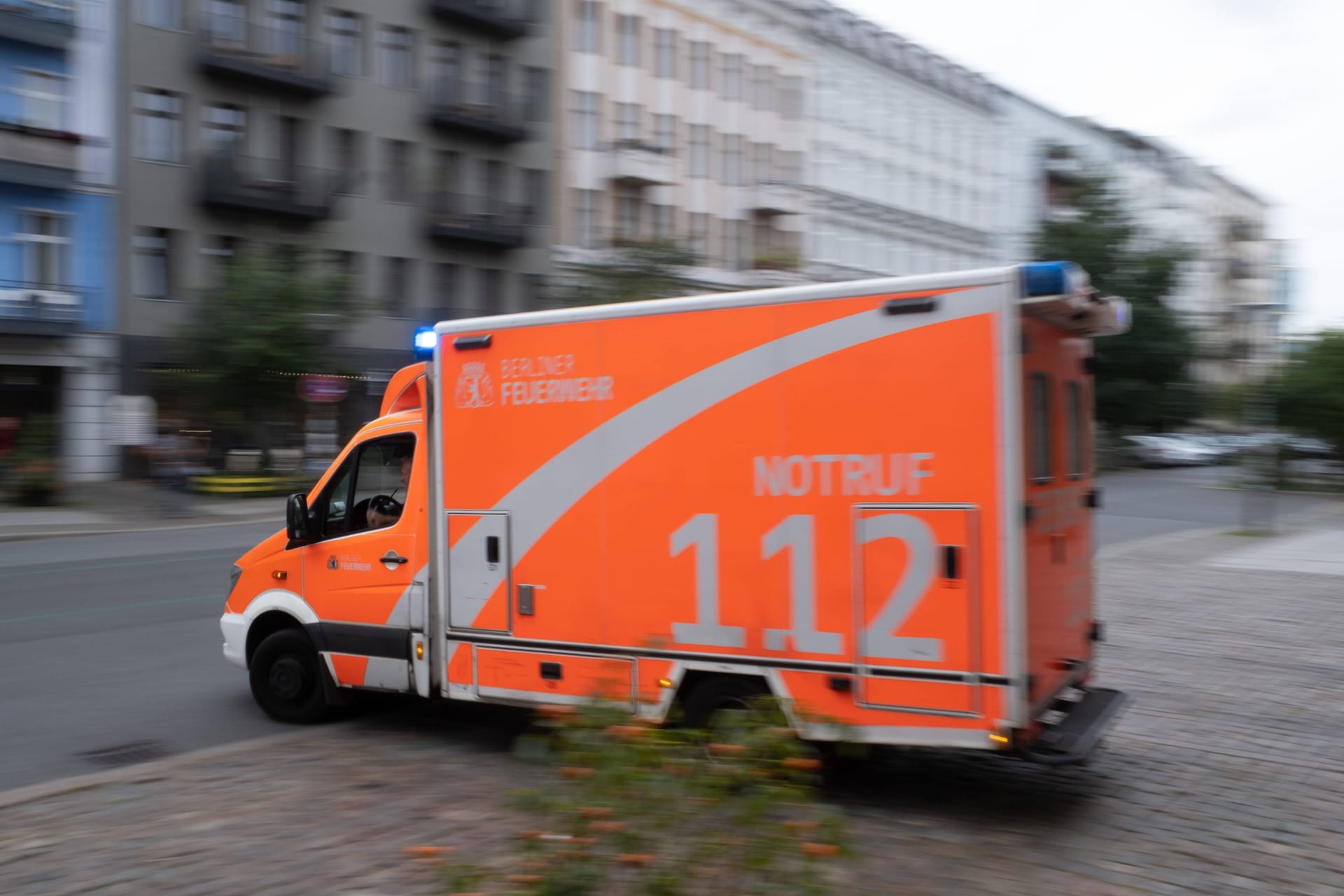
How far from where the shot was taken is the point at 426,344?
25.0ft

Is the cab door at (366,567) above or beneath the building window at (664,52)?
beneath

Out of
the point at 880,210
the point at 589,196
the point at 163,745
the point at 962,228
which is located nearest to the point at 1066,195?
the point at 880,210

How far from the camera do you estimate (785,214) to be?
51.4 metres

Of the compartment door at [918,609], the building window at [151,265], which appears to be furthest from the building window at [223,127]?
the compartment door at [918,609]

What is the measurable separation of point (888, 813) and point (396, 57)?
37046 mm

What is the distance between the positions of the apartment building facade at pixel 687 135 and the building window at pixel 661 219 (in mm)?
52

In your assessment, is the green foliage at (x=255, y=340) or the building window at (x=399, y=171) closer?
the green foliage at (x=255, y=340)

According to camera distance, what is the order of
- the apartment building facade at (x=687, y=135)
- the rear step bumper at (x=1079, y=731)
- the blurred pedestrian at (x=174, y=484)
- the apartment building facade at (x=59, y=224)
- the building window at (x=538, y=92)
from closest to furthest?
the rear step bumper at (x=1079, y=731)
the blurred pedestrian at (x=174, y=484)
the apartment building facade at (x=59, y=224)
the building window at (x=538, y=92)
the apartment building facade at (x=687, y=135)

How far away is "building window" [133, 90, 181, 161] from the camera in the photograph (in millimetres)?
32656

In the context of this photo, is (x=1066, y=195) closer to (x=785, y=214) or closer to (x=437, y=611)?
(x=785, y=214)

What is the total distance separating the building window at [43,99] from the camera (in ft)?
101

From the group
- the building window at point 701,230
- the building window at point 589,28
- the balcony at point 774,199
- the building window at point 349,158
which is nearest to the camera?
the building window at point 349,158

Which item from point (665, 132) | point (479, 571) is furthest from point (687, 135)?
point (479, 571)

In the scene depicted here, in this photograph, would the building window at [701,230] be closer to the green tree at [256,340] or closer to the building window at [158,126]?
the green tree at [256,340]
